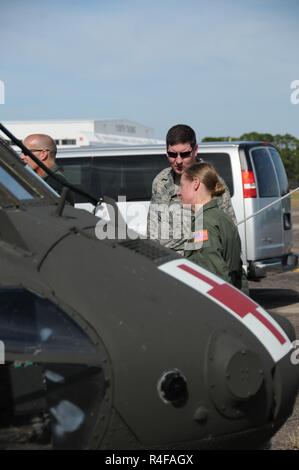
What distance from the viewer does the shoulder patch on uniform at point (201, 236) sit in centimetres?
484

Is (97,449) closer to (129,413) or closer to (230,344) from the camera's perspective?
(129,413)

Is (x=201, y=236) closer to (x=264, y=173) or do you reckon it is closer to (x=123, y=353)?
(x=123, y=353)

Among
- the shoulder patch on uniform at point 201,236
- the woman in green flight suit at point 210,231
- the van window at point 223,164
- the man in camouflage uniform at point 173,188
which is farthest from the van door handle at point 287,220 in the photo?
the shoulder patch on uniform at point 201,236

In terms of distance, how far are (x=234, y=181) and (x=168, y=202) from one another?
19.9 ft

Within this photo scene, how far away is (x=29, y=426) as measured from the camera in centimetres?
360

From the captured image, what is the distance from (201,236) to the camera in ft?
15.9

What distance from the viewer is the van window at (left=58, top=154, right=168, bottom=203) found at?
11.8 meters

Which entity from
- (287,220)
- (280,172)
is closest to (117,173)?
(280,172)

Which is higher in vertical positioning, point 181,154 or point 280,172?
point 181,154

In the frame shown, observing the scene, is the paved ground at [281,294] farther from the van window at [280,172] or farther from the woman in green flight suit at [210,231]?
the woman in green flight suit at [210,231]
